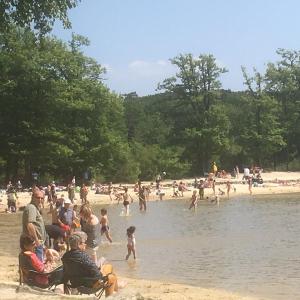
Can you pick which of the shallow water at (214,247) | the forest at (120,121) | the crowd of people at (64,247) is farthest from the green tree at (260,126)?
the crowd of people at (64,247)

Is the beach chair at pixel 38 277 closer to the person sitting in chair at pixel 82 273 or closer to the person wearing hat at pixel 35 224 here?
the person sitting in chair at pixel 82 273

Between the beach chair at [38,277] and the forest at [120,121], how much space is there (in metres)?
33.7

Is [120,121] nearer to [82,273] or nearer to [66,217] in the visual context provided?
[66,217]

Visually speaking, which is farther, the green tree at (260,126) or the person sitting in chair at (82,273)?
the green tree at (260,126)

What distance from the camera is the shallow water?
1435 cm

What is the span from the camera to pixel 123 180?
58.3m

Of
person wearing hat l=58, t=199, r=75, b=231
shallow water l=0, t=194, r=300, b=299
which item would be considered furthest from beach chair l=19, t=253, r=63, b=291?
person wearing hat l=58, t=199, r=75, b=231

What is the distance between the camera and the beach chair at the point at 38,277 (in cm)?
972

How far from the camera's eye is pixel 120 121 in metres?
64.4

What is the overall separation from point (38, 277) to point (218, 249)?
10623 millimetres

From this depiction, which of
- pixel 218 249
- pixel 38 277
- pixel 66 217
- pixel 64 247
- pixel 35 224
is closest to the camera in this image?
pixel 38 277

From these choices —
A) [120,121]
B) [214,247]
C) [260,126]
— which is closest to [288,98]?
[260,126]

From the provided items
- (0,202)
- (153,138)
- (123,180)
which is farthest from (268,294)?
(153,138)

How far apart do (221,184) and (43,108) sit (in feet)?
54.7
